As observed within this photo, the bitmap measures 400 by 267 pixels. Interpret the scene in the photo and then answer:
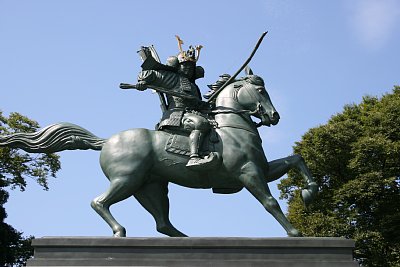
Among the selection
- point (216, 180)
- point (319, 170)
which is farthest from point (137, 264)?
point (319, 170)

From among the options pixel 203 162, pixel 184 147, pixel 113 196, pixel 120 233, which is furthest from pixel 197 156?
pixel 120 233

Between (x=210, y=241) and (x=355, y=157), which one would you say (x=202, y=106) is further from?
(x=355, y=157)

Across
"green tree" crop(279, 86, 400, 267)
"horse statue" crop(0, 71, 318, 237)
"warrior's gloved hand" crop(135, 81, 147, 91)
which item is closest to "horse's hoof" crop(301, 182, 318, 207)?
"horse statue" crop(0, 71, 318, 237)

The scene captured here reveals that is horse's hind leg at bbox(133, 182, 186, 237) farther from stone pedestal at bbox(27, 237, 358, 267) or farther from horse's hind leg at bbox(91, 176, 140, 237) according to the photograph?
stone pedestal at bbox(27, 237, 358, 267)

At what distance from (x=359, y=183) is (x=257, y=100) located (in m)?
13.5

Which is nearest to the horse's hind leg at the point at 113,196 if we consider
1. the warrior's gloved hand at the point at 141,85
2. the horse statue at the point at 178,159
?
the horse statue at the point at 178,159

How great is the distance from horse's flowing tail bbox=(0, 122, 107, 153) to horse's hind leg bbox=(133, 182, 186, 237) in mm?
1173

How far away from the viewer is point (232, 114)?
440 inches

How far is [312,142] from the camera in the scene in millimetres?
26266

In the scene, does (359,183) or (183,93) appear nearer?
(183,93)

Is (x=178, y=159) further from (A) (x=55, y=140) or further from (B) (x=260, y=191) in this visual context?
(A) (x=55, y=140)

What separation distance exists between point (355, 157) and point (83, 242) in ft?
55.1

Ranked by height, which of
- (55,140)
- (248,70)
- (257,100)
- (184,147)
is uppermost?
(248,70)

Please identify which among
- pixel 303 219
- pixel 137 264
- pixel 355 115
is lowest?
pixel 137 264
